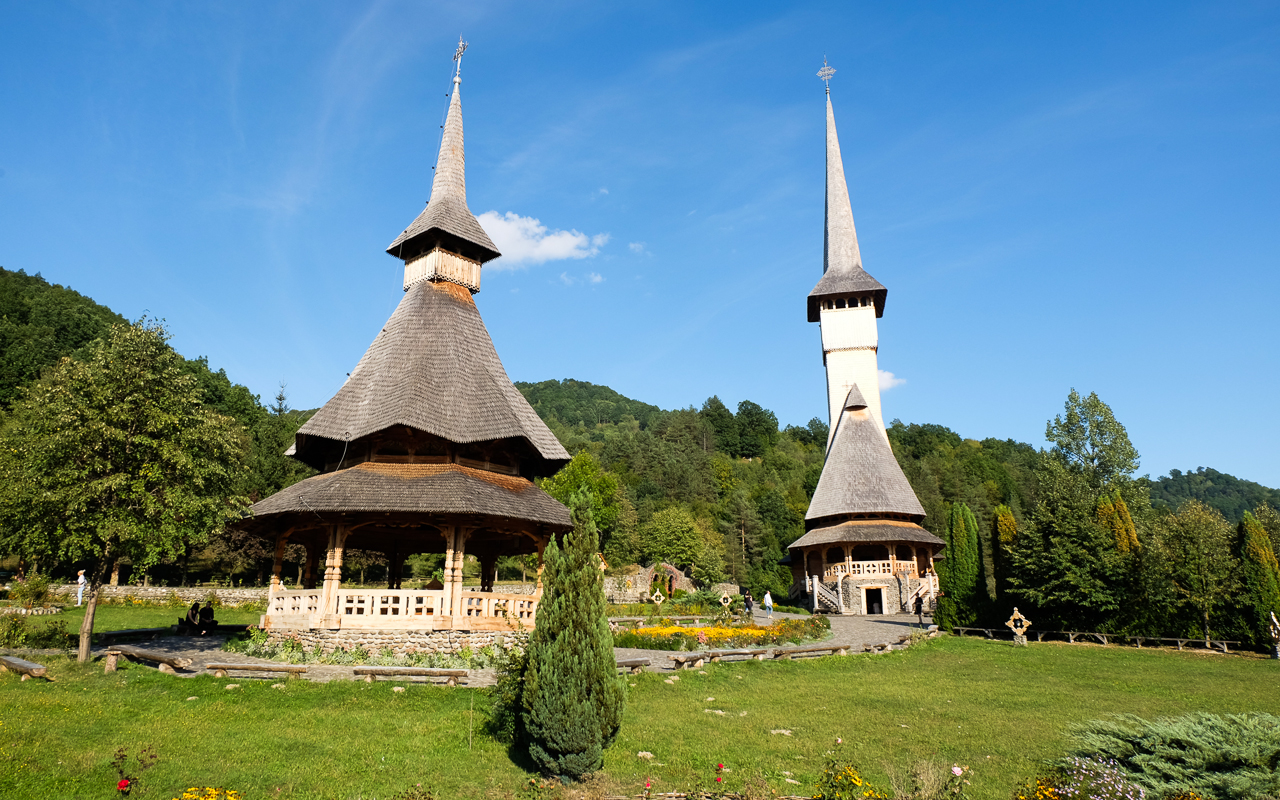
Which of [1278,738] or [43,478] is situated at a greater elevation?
[43,478]

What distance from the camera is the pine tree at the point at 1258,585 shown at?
63.5 feet

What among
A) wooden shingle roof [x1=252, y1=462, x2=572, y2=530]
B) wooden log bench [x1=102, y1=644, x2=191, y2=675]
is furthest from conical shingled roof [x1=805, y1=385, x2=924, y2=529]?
wooden log bench [x1=102, y1=644, x2=191, y2=675]

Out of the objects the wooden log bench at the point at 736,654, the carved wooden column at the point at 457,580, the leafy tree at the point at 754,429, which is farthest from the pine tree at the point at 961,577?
the leafy tree at the point at 754,429

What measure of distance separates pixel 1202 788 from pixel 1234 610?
1845 centimetres

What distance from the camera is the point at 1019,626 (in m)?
22.0

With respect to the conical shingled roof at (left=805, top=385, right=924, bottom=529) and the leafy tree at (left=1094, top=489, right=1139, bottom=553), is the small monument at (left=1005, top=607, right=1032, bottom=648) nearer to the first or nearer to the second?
the leafy tree at (left=1094, top=489, right=1139, bottom=553)

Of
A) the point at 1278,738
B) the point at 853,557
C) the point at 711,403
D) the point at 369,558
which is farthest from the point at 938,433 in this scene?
the point at 1278,738

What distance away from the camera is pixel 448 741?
909cm

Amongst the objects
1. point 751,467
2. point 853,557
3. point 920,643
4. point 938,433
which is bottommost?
point 920,643

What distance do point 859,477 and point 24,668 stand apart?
104ft

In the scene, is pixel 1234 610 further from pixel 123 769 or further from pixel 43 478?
pixel 43 478

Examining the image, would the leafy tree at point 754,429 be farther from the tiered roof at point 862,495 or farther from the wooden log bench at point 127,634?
the wooden log bench at point 127,634

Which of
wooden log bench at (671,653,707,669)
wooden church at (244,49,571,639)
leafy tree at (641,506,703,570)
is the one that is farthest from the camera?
leafy tree at (641,506,703,570)

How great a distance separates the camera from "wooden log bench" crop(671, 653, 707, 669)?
15.1m
